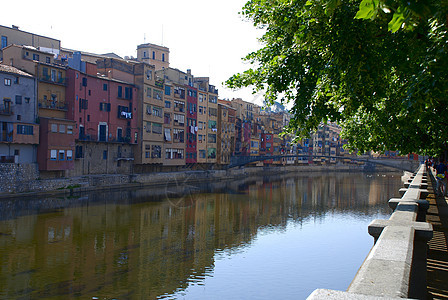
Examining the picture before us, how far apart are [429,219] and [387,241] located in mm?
6780

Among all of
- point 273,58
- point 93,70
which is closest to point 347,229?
point 273,58

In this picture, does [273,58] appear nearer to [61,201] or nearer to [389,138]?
[389,138]

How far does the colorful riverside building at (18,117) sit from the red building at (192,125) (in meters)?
25.6

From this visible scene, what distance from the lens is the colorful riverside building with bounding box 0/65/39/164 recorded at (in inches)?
1330

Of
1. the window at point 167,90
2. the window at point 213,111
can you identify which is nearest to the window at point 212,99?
the window at point 213,111

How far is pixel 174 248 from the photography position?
19.7m

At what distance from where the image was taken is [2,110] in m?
33.9

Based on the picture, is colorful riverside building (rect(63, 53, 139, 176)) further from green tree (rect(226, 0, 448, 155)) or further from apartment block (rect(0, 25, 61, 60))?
green tree (rect(226, 0, 448, 155))

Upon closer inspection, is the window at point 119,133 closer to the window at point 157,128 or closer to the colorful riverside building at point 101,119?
the colorful riverside building at point 101,119

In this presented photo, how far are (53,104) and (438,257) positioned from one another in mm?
38420

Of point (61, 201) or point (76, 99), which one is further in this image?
point (76, 99)

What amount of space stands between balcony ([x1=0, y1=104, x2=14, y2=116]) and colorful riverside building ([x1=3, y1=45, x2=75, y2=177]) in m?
2.90

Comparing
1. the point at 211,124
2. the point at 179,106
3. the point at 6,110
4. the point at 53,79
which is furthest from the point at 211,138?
the point at 6,110

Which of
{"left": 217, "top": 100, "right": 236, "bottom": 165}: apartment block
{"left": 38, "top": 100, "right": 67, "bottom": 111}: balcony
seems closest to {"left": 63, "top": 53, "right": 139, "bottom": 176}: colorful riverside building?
{"left": 38, "top": 100, "right": 67, "bottom": 111}: balcony
